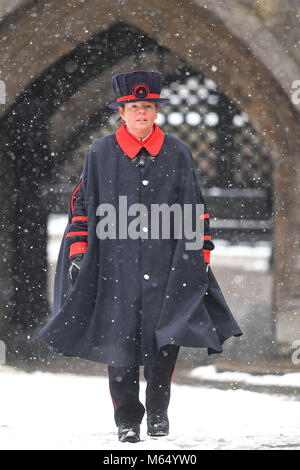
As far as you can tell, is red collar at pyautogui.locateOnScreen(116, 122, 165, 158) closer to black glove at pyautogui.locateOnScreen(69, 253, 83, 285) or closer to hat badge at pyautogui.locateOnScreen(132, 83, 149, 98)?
hat badge at pyautogui.locateOnScreen(132, 83, 149, 98)

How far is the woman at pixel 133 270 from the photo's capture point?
459 cm

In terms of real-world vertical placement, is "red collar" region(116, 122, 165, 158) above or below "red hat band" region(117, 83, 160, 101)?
below

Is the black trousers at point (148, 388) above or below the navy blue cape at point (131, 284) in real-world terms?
below

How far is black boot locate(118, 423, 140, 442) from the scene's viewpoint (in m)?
4.63

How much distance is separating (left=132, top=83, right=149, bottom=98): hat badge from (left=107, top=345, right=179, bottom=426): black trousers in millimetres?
1250

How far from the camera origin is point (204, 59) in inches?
295

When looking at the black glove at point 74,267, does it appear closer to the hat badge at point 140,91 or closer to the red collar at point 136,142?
the red collar at point 136,142

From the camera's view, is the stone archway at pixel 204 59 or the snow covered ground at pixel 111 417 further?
the stone archway at pixel 204 59

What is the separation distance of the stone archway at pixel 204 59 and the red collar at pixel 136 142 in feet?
8.05

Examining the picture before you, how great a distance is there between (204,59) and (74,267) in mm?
3326

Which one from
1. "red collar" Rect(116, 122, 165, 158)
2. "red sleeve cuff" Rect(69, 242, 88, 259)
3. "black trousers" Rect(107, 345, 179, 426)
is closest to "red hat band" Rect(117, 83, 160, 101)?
"red collar" Rect(116, 122, 165, 158)

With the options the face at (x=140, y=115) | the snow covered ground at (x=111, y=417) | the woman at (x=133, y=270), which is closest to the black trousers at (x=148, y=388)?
the woman at (x=133, y=270)

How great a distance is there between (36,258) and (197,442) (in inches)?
158

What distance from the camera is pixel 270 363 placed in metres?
7.62
